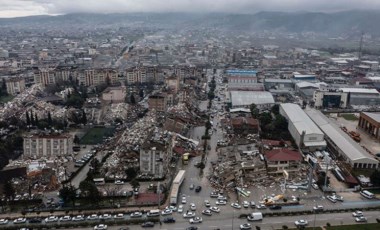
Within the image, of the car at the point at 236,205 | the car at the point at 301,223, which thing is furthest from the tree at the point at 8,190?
the car at the point at 301,223

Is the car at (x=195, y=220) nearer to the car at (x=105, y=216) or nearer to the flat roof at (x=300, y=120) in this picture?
the car at (x=105, y=216)

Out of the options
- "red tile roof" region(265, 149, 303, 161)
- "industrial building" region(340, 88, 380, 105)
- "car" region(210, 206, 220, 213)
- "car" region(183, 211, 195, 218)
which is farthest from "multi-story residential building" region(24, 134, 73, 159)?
"industrial building" region(340, 88, 380, 105)

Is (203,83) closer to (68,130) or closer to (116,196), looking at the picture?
(68,130)

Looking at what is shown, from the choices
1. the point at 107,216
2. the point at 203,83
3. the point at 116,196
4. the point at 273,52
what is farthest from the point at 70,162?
the point at 273,52

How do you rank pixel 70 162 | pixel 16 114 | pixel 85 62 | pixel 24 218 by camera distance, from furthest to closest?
pixel 85 62 < pixel 16 114 < pixel 70 162 < pixel 24 218

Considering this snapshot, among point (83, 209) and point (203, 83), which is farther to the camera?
point (203, 83)

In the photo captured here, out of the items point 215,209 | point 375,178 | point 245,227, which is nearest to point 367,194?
point 375,178

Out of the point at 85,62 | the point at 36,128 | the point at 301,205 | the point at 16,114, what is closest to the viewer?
the point at 301,205
